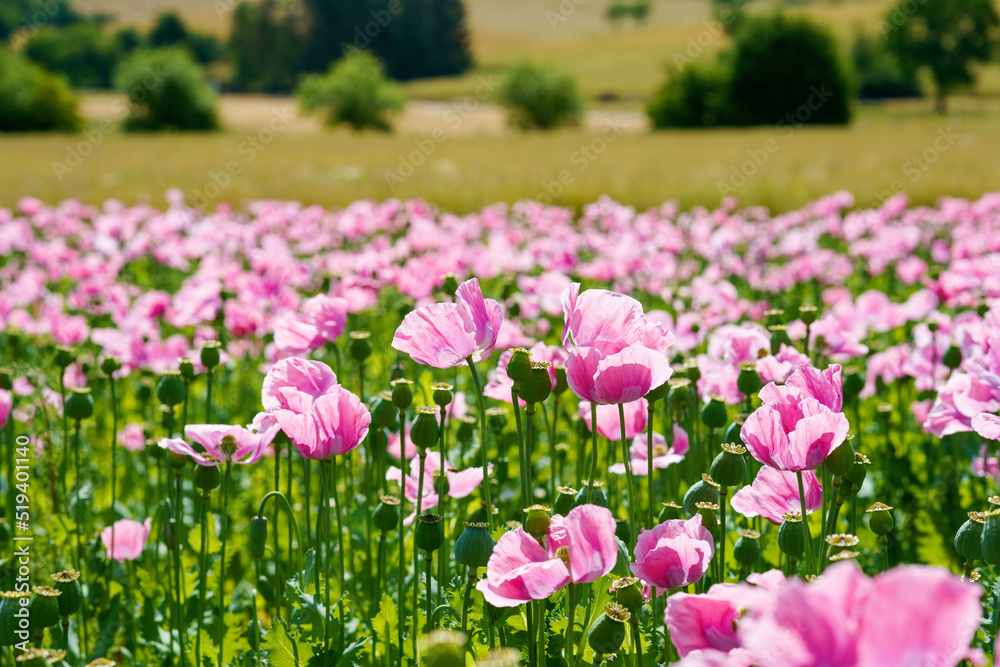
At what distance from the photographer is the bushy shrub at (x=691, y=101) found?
4100cm

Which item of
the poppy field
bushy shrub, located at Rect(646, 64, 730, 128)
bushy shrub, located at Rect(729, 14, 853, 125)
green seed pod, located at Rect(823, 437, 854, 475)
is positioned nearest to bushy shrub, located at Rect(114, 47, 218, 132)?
bushy shrub, located at Rect(646, 64, 730, 128)

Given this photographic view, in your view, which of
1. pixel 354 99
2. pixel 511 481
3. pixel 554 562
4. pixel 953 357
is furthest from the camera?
pixel 354 99

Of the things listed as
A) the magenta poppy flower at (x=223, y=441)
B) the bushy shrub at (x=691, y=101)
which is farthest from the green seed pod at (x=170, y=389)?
the bushy shrub at (x=691, y=101)

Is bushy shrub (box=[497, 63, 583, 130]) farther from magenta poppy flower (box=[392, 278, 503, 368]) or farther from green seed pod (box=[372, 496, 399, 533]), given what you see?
magenta poppy flower (box=[392, 278, 503, 368])

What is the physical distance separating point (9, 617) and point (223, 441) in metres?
0.39

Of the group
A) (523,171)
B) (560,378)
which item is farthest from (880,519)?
(523,171)

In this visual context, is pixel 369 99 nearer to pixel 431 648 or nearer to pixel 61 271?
pixel 61 271

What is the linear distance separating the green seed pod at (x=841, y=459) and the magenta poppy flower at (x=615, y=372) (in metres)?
0.24

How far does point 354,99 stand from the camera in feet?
150

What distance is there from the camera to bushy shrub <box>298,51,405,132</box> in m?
45.9

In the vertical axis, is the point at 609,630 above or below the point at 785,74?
below

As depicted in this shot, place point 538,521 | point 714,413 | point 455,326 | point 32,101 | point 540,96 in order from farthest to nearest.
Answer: point 540,96 < point 32,101 < point 714,413 < point 455,326 < point 538,521

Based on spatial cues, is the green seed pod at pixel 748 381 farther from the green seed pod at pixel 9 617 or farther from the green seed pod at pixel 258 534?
the green seed pod at pixel 9 617

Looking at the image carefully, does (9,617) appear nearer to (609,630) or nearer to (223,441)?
(223,441)
